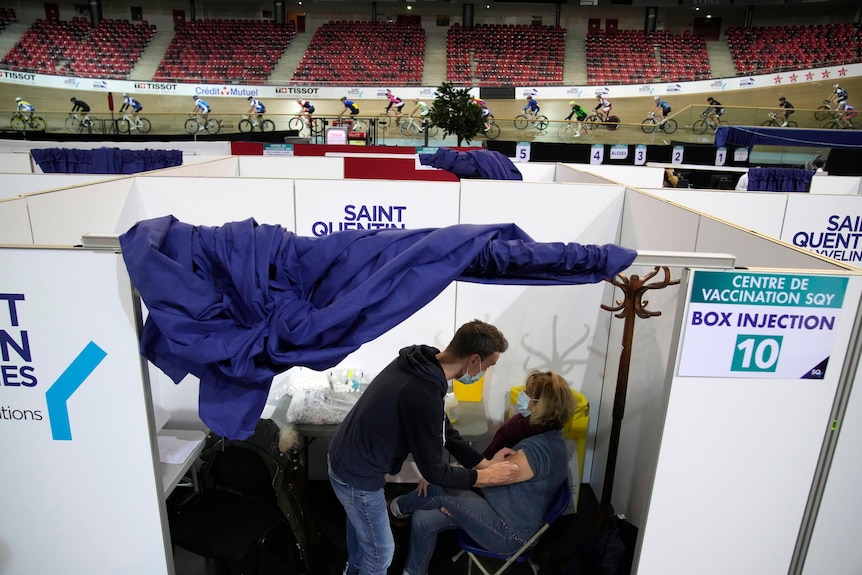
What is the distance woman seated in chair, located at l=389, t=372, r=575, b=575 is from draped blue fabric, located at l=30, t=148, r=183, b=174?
491 centimetres

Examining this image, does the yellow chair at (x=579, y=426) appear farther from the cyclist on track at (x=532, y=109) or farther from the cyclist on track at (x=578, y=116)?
the cyclist on track at (x=532, y=109)

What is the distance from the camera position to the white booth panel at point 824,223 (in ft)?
10.5

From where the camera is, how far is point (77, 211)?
8.86 ft

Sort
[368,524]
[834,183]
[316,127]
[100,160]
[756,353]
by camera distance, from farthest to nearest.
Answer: [316,127] < [100,160] < [834,183] < [368,524] < [756,353]

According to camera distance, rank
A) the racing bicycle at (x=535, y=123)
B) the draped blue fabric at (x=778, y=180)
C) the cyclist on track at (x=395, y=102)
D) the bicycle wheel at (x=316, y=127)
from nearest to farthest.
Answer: the draped blue fabric at (x=778, y=180) < the racing bicycle at (x=535, y=123) < the bicycle wheel at (x=316, y=127) < the cyclist on track at (x=395, y=102)

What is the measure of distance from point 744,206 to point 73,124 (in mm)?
13725

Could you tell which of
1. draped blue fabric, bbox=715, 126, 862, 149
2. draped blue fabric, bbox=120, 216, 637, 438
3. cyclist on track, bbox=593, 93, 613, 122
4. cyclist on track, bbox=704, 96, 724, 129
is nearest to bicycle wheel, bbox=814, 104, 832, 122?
draped blue fabric, bbox=715, 126, 862, 149

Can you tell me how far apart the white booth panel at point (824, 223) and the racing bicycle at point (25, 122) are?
1415 centimetres

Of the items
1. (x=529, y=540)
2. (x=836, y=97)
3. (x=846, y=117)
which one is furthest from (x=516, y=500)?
(x=836, y=97)

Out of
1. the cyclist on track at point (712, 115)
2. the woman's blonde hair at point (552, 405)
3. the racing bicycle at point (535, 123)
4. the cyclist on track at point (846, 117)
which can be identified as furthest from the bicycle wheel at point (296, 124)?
the woman's blonde hair at point (552, 405)

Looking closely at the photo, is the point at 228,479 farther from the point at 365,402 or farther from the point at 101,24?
the point at 101,24

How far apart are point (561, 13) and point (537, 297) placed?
20738 mm

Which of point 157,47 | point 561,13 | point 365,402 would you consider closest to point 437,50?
point 561,13

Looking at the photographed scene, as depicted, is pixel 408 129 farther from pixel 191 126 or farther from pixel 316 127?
pixel 191 126
